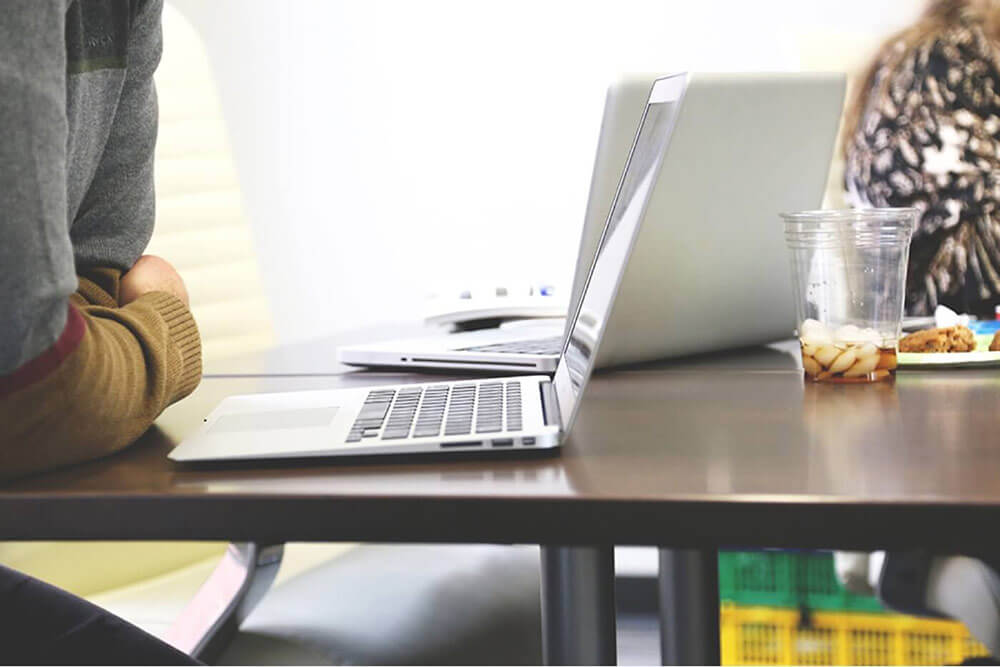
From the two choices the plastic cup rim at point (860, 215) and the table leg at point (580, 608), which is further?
the plastic cup rim at point (860, 215)

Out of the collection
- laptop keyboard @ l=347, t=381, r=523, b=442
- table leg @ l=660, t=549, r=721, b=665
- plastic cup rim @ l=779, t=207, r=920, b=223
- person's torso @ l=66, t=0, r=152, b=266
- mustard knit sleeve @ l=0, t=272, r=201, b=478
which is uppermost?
person's torso @ l=66, t=0, r=152, b=266

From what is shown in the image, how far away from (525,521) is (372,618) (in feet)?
2.42

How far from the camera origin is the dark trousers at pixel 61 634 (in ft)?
2.10

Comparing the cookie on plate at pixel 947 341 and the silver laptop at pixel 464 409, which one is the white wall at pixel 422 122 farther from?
the silver laptop at pixel 464 409

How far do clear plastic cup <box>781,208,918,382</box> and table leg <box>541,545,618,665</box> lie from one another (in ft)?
0.80

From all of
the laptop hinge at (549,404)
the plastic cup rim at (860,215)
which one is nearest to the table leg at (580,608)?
the laptop hinge at (549,404)

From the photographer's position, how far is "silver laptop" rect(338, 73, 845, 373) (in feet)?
2.81

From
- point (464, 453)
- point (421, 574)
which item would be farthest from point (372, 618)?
point (464, 453)

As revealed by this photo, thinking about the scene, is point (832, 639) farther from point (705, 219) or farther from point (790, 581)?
point (705, 219)

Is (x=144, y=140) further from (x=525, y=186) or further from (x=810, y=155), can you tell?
(x=525, y=186)

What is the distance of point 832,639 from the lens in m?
1.95

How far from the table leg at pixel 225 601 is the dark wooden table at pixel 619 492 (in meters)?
0.52

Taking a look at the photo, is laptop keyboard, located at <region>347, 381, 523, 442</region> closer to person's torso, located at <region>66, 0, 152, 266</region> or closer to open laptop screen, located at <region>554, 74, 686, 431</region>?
open laptop screen, located at <region>554, 74, 686, 431</region>

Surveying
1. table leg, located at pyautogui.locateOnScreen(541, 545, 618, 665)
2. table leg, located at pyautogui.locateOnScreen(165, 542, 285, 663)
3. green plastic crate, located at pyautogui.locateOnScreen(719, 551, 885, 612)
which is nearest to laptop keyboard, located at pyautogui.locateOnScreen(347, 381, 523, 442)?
table leg, located at pyautogui.locateOnScreen(541, 545, 618, 665)
